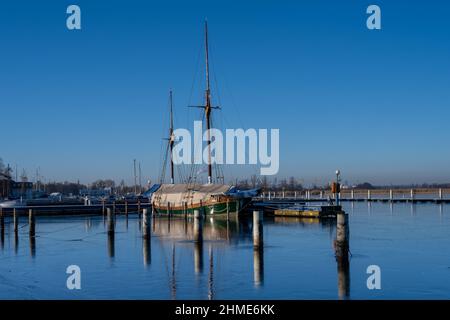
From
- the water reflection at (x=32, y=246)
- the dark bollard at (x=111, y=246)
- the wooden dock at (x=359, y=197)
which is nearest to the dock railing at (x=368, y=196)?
the wooden dock at (x=359, y=197)

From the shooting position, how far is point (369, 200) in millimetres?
104188

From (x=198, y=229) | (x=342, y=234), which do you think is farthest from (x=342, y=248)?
(x=198, y=229)

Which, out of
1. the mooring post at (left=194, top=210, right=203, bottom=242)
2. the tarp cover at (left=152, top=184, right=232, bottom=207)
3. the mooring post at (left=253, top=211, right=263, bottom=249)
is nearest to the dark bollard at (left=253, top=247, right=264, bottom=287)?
the mooring post at (left=253, top=211, right=263, bottom=249)

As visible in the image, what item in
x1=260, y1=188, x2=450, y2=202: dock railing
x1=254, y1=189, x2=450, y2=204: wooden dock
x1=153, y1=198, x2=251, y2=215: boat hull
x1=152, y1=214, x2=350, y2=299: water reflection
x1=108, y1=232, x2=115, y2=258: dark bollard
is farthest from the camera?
x1=260, y1=188, x2=450, y2=202: dock railing

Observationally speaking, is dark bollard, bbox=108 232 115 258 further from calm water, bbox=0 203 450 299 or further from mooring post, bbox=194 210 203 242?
mooring post, bbox=194 210 203 242

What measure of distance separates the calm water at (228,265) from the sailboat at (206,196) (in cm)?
1235

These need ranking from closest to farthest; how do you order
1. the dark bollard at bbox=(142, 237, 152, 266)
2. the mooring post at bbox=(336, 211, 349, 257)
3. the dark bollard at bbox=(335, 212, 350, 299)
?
the dark bollard at bbox=(335, 212, 350, 299)
the mooring post at bbox=(336, 211, 349, 257)
the dark bollard at bbox=(142, 237, 152, 266)

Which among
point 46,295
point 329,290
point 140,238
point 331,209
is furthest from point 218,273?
point 331,209

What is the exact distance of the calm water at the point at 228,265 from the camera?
22.9m

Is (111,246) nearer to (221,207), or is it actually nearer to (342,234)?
(342,234)

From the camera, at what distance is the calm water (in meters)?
22.9

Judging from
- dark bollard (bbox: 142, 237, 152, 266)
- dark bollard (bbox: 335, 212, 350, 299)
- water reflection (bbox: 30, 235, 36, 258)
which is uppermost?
dark bollard (bbox: 335, 212, 350, 299)

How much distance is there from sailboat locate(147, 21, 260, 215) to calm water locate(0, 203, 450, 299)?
12346 millimetres

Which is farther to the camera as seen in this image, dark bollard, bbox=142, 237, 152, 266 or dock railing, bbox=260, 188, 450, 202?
dock railing, bbox=260, 188, 450, 202
